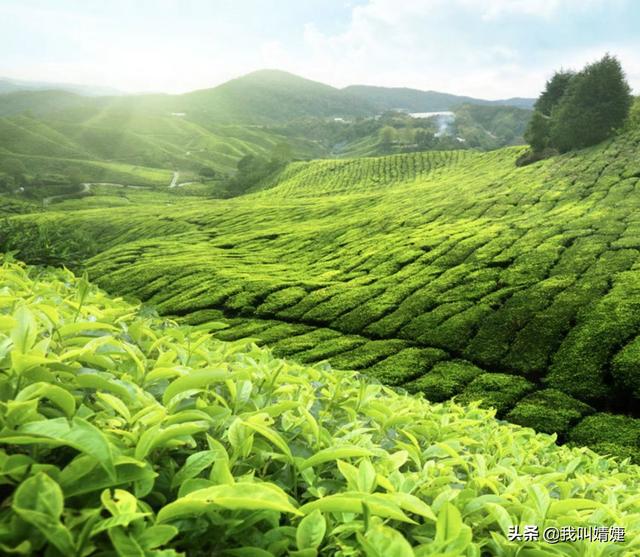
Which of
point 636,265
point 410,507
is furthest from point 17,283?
point 636,265

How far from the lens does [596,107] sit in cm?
4216

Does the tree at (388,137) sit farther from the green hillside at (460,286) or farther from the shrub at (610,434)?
the shrub at (610,434)

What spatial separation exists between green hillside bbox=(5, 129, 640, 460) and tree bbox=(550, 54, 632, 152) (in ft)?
9.24

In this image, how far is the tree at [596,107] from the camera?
4181 cm

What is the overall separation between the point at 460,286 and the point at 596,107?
1312 inches

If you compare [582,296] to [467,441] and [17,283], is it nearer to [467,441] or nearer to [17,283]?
[467,441]

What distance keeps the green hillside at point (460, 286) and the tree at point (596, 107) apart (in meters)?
2.82

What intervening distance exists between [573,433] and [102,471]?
14.0m

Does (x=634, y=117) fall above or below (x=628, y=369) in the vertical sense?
above

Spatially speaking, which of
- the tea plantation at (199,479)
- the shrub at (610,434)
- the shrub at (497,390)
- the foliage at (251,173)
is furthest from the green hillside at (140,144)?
the tea plantation at (199,479)

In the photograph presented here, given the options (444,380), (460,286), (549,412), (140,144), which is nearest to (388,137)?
(140,144)

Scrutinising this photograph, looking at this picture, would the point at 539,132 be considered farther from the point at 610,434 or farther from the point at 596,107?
the point at 610,434

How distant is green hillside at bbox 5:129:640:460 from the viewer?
13.9 m

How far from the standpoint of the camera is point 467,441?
2643 mm
